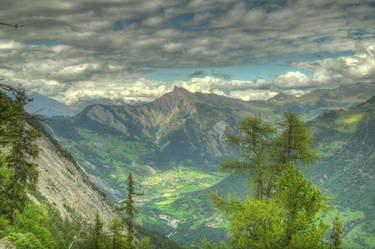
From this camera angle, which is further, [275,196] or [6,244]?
[275,196]

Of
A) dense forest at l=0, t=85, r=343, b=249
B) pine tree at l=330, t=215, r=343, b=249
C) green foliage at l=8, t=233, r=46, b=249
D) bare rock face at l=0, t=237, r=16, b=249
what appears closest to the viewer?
pine tree at l=330, t=215, r=343, b=249

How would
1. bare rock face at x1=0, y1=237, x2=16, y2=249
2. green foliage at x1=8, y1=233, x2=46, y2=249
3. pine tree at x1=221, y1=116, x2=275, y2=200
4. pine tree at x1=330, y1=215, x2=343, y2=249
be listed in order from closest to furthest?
pine tree at x1=330, y1=215, x2=343, y2=249
bare rock face at x1=0, y1=237, x2=16, y2=249
green foliage at x1=8, y1=233, x2=46, y2=249
pine tree at x1=221, y1=116, x2=275, y2=200

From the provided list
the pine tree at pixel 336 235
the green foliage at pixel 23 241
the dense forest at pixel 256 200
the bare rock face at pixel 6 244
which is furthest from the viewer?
the green foliage at pixel 23 241

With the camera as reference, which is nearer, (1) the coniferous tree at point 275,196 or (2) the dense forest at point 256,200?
(1) the coniferous tree at point 275,196

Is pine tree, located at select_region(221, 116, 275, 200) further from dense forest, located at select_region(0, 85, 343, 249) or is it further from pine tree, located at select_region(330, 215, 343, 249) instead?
pine tree, located at select_region(330, 215, 343, 249)

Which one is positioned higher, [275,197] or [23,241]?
[275,197]

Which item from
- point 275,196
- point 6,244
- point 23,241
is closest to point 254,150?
point 275,196

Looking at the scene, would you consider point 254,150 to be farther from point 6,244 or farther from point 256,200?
point 6,244

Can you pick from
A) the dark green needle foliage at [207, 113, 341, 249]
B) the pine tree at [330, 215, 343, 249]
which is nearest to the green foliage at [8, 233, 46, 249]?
the dark green needle foliage at [207, 113, 341, 249]

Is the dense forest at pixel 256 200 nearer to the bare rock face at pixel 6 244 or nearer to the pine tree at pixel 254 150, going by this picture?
the pine tree at pixel 254 150

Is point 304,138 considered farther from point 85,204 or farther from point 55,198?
point 85,204

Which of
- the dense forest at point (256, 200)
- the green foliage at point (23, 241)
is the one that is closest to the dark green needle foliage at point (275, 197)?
the dense forest at point (256, 200)

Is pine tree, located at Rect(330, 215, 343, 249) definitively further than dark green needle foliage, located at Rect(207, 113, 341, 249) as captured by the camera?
No

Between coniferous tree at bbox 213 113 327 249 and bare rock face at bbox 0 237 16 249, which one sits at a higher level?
coniferous tree at bbox 213 113 327 249
